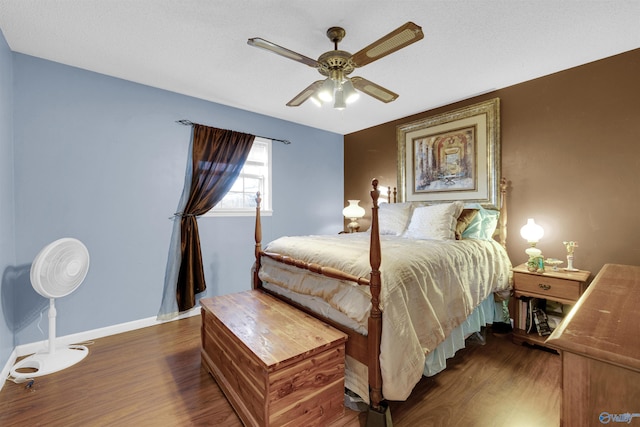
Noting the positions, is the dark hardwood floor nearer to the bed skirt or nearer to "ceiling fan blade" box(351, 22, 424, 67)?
the bed skirt

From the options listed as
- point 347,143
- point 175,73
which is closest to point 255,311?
point 175,73

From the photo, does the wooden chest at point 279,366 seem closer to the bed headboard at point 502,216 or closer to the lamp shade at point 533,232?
the lamp shade at point 533,232

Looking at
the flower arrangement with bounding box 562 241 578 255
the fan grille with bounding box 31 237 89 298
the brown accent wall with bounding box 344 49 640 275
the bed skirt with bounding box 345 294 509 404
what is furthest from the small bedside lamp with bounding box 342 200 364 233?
the fan grille with bounding box 31 237 89 298

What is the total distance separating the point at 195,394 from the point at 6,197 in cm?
208

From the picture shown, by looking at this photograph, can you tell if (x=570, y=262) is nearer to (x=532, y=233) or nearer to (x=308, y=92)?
(x=532, y=233)

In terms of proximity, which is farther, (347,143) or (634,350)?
(347,143)

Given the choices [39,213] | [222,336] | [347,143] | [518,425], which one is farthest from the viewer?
[347,143]

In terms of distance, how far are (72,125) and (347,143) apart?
3551 mm

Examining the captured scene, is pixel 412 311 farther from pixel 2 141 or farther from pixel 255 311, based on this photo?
pixel 2 141

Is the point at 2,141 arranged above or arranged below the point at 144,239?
above

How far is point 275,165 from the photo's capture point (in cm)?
386

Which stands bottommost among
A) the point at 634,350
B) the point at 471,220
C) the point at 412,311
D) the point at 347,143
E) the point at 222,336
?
the point at 222,336

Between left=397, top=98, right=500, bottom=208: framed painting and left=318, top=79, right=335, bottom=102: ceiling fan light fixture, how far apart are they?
2.00 meters

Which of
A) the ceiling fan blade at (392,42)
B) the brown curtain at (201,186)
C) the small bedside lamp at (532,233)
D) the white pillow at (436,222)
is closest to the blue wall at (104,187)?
the brown curtain at (201,186)
